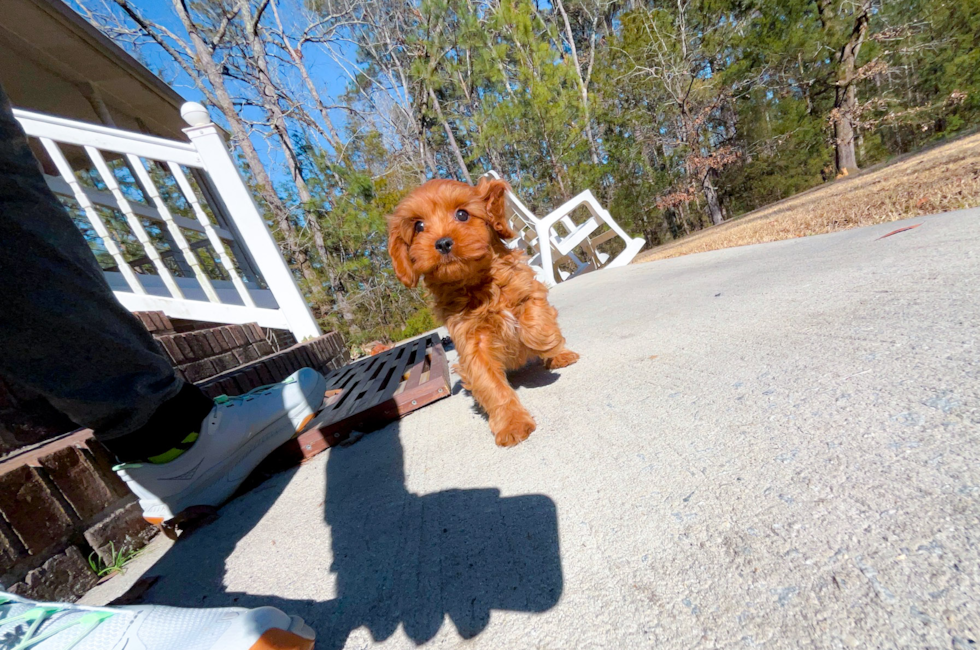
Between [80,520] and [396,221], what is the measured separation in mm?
1735

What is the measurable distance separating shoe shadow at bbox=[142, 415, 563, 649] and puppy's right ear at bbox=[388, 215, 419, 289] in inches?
39.2

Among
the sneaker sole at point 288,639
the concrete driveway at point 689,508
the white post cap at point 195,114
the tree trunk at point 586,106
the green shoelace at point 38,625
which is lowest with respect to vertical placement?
the concrete driveway at point 689,508

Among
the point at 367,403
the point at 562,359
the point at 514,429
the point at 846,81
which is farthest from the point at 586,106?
the point at 514,429

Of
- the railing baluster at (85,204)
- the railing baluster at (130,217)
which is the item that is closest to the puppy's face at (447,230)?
the railing baluster at (130,217)

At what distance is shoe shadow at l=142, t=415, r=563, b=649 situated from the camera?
83cm

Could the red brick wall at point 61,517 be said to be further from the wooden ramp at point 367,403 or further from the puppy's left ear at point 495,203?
the puppy's left ear at point 495,203

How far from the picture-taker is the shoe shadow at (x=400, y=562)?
0.83 meters

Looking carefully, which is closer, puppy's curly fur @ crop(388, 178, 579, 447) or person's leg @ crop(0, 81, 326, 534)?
person's leg @ crop(0, 81, 326, 534)

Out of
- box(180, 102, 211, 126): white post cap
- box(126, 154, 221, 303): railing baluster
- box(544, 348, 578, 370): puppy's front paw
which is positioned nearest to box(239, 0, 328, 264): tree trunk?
box(180, 102, 211, 126): white post cap

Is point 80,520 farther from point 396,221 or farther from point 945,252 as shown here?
point 945,252

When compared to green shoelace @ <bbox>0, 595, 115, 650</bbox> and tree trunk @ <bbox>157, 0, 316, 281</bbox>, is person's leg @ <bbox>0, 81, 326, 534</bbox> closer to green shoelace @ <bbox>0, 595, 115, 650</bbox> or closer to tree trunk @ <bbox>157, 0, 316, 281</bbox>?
green shoelace @ <bbox>0, 595, 115, 650</bbox>

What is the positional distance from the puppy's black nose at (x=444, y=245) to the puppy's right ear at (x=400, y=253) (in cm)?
30

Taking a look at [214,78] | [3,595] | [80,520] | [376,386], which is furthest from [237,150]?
[3,595]

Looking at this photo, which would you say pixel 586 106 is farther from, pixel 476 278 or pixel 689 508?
pixel 689 508
